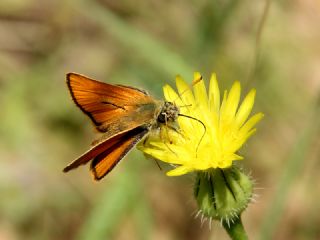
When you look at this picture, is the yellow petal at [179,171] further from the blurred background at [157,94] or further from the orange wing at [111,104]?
the blurred background at [157,94]

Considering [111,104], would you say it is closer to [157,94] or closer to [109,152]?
[109,152]

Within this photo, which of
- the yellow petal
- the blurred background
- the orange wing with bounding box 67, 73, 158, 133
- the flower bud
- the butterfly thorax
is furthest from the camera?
the blurred background

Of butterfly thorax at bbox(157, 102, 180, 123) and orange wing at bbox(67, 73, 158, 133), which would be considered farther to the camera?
butterfly thorax at bbox(157, 102, 180, 123)

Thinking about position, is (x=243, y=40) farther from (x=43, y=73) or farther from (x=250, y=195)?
(x=250, y=195)

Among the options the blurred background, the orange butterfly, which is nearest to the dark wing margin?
the orange butterfly

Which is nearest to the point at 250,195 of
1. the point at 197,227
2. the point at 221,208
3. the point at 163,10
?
the point at 221,208

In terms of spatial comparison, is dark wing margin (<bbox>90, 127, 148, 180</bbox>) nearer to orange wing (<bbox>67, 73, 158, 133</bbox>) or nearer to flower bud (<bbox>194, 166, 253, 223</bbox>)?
orange wing (<bbox>67, 73, 158, 133</bbox>)

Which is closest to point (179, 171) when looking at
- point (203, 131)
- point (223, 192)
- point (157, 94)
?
point (223, 192)
